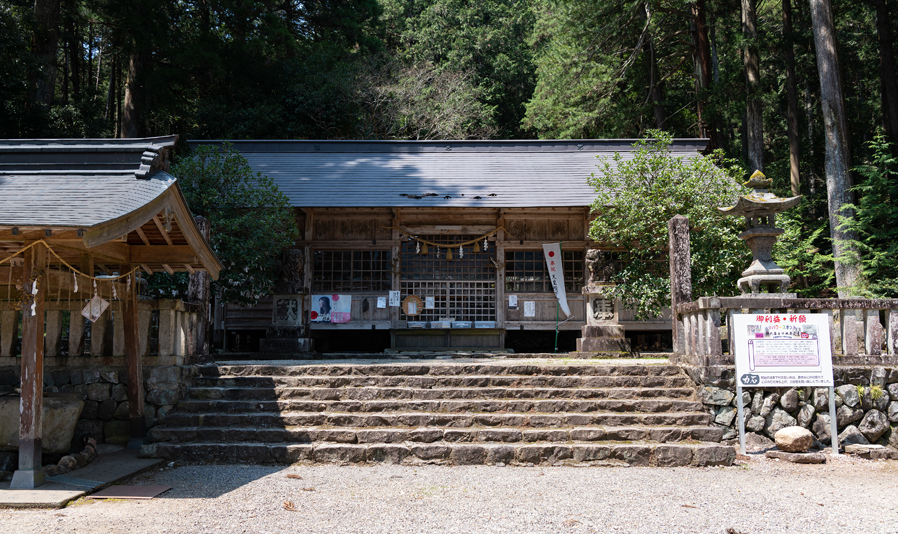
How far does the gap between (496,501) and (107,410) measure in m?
5.01

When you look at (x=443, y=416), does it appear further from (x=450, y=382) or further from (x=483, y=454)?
(x=450, y=382)

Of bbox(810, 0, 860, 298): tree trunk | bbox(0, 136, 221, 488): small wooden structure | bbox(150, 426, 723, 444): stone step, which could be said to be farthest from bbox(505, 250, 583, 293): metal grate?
bbox(0, 136, 221, 488): small wooden structure

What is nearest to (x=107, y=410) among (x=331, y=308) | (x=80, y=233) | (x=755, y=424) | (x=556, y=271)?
(x=80, y=233)

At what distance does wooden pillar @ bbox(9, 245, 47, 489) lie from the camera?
17.4ft

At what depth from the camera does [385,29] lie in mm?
26453

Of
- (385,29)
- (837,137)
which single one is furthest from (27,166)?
(385,29)

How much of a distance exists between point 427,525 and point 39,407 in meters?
3.82

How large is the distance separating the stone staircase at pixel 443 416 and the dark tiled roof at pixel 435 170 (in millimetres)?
5725

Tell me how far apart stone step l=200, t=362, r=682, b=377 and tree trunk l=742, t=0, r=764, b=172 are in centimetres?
1144

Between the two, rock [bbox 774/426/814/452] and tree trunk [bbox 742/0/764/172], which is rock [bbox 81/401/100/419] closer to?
rock [bbox 774/426/814/452]

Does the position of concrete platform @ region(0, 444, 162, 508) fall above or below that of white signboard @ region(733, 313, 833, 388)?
below

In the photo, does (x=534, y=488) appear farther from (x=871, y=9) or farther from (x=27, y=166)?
(x=871, y=9)

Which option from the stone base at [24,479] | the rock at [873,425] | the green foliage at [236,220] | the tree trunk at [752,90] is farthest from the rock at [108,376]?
the tree trunk at [752,90]

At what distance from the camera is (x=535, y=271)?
45.9ft
